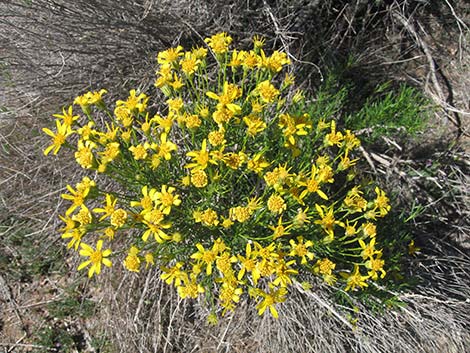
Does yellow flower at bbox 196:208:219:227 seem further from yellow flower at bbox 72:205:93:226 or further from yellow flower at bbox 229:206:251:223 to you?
yellow flower at bbox 72:205:93:226

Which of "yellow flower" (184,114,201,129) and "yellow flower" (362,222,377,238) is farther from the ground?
"yellow flower" (184,114,201,129)

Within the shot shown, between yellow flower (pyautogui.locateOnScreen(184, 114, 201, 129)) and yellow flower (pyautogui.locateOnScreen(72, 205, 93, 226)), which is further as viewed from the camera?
yellow flower (pyautogui.locateOnScreen(184, 114, 201, 129))

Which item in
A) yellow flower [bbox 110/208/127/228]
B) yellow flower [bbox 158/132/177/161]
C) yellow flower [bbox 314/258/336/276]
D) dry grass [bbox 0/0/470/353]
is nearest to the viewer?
yellow flower [bbox 110/208/127/228]

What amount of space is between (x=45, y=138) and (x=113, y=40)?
2.85 feet

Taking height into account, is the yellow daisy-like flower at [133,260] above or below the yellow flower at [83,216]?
below

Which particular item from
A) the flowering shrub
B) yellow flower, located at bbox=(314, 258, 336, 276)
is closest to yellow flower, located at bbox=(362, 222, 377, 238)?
the flowering shrub

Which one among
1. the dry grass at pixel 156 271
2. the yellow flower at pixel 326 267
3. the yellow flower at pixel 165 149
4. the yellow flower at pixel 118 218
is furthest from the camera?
the dry grass at pixel 156 271

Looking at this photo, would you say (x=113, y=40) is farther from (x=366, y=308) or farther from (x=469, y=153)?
(x=469, y=153)

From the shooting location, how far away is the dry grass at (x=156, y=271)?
9.58ft

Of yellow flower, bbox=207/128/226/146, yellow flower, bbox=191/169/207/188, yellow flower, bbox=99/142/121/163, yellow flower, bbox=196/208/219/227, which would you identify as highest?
yellow flower, bbox=207/128/226/146

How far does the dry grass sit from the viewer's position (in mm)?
2920

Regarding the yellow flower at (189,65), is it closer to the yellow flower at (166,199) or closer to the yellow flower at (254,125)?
the yellow flower at (254,125)

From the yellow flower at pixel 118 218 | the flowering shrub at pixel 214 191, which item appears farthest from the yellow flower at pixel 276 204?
the yellow flower at pixel 118 218

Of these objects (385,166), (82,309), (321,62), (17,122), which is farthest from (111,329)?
(321,62)
